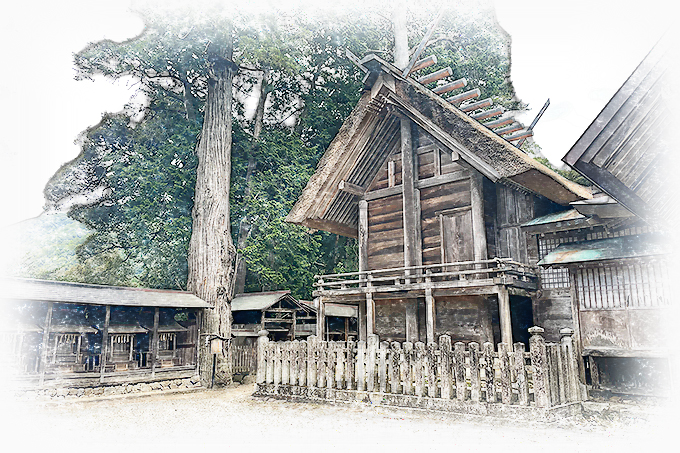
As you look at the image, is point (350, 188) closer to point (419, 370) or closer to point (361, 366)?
point (361, 366)

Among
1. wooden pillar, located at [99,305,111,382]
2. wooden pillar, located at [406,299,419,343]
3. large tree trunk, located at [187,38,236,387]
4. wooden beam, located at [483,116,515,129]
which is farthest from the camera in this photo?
large tree trunk, located at [187,38,236,387]

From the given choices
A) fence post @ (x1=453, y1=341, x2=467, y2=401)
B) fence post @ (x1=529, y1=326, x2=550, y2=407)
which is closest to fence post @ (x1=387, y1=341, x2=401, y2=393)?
fence post @ (x1=453, y1=341, x2=467, y2=401)

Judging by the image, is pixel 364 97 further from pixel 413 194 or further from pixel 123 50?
pixel 123 50

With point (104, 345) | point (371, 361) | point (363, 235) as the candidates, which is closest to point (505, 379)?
point (371, 361)

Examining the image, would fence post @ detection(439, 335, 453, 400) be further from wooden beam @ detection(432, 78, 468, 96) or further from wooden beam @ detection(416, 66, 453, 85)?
wooden beam @ detection(416, 66, 453, 85)

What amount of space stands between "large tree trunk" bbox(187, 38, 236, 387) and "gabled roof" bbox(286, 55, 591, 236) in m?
5.38

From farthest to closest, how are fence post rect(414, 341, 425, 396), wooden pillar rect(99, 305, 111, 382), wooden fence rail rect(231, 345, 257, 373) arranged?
wooden fence rail rect(231, 345, 257, 373) < wooden pillar rect(99, 305, 111, 382) < fence post rect(414, 341, 425, 396)

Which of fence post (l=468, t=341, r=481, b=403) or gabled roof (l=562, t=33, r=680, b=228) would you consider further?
fence post (l=468, t=341, r=481, b=403)

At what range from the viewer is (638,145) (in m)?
3.91

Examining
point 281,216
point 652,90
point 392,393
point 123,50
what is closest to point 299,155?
point 281,216

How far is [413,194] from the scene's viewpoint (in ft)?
46.0

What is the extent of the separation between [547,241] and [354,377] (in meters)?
5.77

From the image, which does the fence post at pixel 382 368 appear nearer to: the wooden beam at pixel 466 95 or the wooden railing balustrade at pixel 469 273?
the wooden railing balustrade at pixel 469 273

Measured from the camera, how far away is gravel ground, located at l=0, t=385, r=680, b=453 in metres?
6.83
